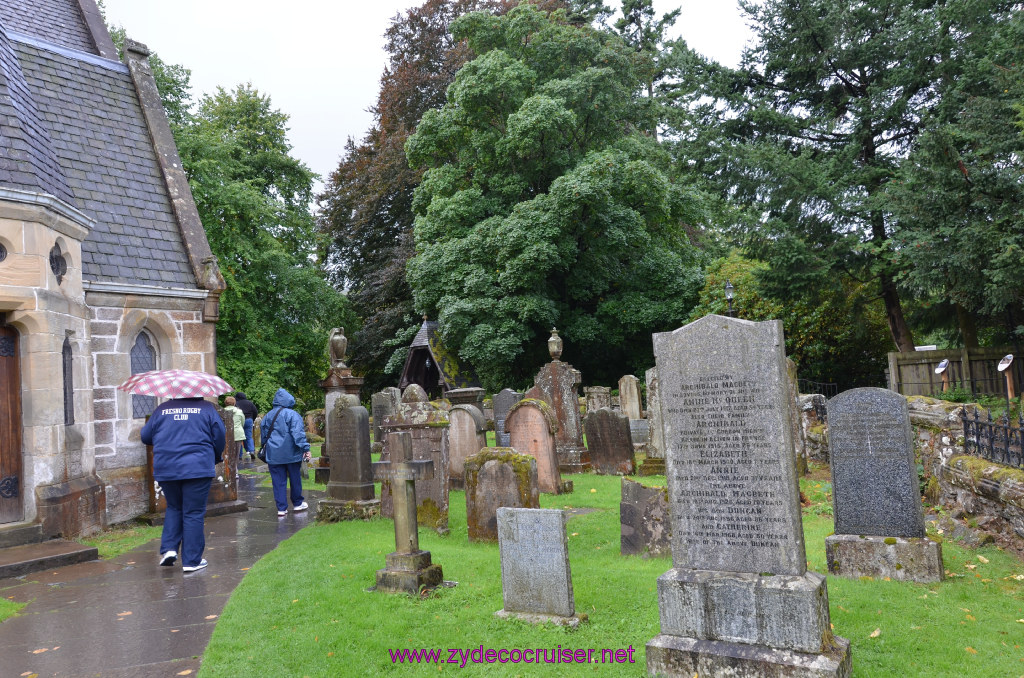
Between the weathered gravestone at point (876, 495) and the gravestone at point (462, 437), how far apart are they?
6.41 m

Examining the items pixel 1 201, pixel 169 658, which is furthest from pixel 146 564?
pixel 1 201

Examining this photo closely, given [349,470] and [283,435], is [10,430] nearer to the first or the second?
[283,435]

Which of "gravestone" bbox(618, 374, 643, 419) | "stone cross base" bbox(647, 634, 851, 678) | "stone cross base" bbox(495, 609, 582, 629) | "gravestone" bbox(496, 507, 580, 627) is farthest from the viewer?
"gravestone" bbox(618, 374, 643, 419)

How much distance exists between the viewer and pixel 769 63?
2066 centimetres

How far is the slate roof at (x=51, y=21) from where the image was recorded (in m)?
12.5

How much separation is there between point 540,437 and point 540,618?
6352mm

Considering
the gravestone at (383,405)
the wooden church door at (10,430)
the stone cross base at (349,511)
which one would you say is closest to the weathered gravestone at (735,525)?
the stone cross base at (349,511)

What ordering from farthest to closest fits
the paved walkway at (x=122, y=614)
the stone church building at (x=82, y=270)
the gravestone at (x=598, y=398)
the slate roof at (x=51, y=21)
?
the gravestone at (x=598, y=398) → the slate roof at (x=51, y=21) → the stone church building at (x=82, y=270) → the paved walkway at (x=122, y=614)

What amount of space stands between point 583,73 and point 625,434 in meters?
14.8

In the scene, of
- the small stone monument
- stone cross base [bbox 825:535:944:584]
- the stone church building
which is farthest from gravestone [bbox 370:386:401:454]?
stone cross base [bbox 825:535:944:584]

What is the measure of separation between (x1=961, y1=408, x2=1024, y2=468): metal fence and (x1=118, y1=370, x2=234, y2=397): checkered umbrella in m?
8.27

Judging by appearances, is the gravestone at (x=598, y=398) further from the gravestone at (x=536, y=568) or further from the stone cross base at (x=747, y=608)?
the stone cross base at (x=747, y=608)

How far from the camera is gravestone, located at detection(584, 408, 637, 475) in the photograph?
516 inches

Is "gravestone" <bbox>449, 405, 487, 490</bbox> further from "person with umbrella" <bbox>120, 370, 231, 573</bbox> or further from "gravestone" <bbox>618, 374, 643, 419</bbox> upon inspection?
"gravestone" <bbox>618, 374, 643, 419</bbox>
